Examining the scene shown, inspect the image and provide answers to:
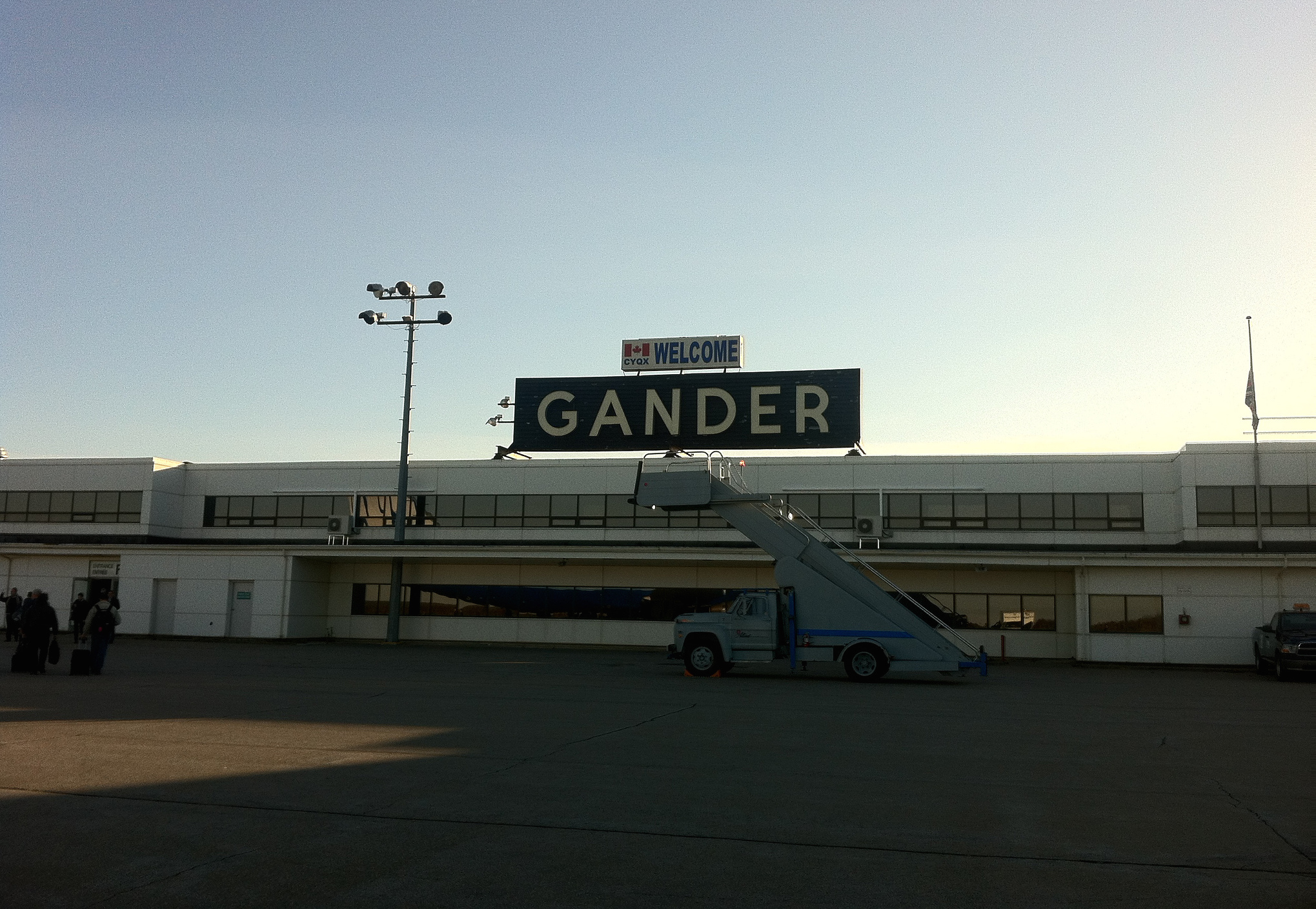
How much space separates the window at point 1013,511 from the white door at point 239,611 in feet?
76.5

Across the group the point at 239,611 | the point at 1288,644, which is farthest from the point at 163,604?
the point at 1288,644

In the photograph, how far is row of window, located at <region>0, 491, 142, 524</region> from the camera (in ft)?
134

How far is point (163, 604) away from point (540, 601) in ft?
46.7

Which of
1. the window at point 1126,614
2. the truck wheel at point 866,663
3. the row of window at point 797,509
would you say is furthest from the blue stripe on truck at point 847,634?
the window at point 1126,614

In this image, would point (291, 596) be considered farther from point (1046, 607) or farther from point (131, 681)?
point (1046, 607)

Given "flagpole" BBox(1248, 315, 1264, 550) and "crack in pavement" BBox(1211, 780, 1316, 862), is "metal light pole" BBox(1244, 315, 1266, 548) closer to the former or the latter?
"flagpole" BBox(1248, 315, 1264, 550)

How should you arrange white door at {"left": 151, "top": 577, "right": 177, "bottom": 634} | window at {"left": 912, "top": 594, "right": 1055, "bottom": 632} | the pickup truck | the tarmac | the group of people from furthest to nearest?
1. white door at {"left": 151, "top": 577, "right": 177, "bottom": 634}
2. window at {"left": 912, "top": 594, "right": 1055, "bottom": 632}
3. the pickup truck
4. the group of people
5. the tarmac

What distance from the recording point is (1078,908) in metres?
6.38

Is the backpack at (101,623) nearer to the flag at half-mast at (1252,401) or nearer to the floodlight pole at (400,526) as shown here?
the floodlight pole at (400,526)

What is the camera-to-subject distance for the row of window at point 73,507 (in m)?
40.8

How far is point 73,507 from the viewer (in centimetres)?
Answer: 4128

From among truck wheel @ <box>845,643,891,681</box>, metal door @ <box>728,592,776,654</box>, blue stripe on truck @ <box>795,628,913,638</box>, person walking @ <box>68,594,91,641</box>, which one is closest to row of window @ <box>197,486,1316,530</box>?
metal door @ <box>728,592,776,654</box>

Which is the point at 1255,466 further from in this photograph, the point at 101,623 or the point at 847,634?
the point at 101,623

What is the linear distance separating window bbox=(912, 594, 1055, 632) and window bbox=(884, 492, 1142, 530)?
230 centimetres
